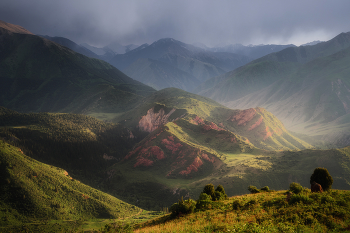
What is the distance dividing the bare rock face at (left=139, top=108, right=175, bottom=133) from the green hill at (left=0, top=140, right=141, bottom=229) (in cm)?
9857

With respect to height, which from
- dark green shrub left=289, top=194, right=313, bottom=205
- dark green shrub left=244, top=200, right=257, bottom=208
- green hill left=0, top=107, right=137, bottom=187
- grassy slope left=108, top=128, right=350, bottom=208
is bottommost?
grassy slope left=108, top=128, right=350, bottom=208

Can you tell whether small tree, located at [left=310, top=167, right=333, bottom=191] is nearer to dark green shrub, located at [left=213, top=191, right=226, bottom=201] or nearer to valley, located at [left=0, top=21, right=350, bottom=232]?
valley, located at [left=0, top=21, right=350, bottom=232]

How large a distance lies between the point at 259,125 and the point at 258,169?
73826 millimetres

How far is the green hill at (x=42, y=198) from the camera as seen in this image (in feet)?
148

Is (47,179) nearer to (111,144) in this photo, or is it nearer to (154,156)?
(154,156)

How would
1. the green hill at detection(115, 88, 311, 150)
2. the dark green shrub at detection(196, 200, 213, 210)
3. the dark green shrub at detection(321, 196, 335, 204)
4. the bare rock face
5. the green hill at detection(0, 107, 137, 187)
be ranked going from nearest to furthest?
1. the dark green shrub at detection(321, 196, 335, 204)
2. the dark green shrub at detection(196, 200, 213, 210)
3. the green hill at detection(0, 107, 137, 187)
4. the green hill at detection(115, 88, 311, 150)
5. the bare rock face

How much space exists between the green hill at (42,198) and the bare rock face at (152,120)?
98.6 meters

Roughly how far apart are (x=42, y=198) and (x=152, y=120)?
116 m

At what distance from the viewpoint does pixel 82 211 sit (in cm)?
5316

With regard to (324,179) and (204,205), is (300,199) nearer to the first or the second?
(324,179)

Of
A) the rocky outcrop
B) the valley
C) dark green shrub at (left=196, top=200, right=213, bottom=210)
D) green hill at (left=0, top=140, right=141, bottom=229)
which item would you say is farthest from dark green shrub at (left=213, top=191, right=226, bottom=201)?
the rocky outcrop

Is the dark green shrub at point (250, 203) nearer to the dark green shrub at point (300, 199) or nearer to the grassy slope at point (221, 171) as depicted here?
the dark green shrub at point (300, 199)

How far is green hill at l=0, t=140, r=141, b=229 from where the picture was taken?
4506 centimetres

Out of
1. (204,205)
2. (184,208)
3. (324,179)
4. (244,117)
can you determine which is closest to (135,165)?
(204,205)
